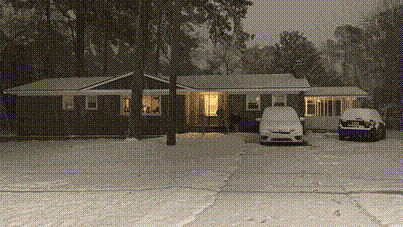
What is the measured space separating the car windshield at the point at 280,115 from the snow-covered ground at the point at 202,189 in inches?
175

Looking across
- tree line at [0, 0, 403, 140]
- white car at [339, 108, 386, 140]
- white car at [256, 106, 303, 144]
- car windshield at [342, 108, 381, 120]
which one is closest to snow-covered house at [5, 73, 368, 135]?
tree line at [0, 0, 403, 140]

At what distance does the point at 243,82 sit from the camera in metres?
28.4

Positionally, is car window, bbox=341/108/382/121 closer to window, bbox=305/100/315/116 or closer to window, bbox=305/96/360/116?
window, bbox=305/96/360/116

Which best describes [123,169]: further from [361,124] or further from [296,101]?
[296,101]

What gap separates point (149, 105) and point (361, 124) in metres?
13.3

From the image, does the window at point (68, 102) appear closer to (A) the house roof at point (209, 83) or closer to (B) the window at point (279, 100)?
(A) the house roof at point (209, 83)

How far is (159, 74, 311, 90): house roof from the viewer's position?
26.6m

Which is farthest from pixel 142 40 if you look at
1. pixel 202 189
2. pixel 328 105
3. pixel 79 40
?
pixel 79 40

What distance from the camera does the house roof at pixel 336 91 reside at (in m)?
31.8

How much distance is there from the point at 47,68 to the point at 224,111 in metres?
20.3

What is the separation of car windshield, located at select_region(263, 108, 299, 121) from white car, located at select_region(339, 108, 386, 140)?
3.10 metres

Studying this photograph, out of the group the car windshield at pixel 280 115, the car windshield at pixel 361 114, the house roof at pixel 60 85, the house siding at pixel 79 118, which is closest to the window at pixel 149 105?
the house siding at pixel 79 118

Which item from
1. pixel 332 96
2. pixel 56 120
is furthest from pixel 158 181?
pixel 332 96

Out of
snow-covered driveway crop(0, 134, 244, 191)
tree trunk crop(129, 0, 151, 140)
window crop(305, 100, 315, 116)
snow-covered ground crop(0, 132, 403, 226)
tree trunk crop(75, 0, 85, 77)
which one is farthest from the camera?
tree trunk crop(75, 0, 85, 77)
